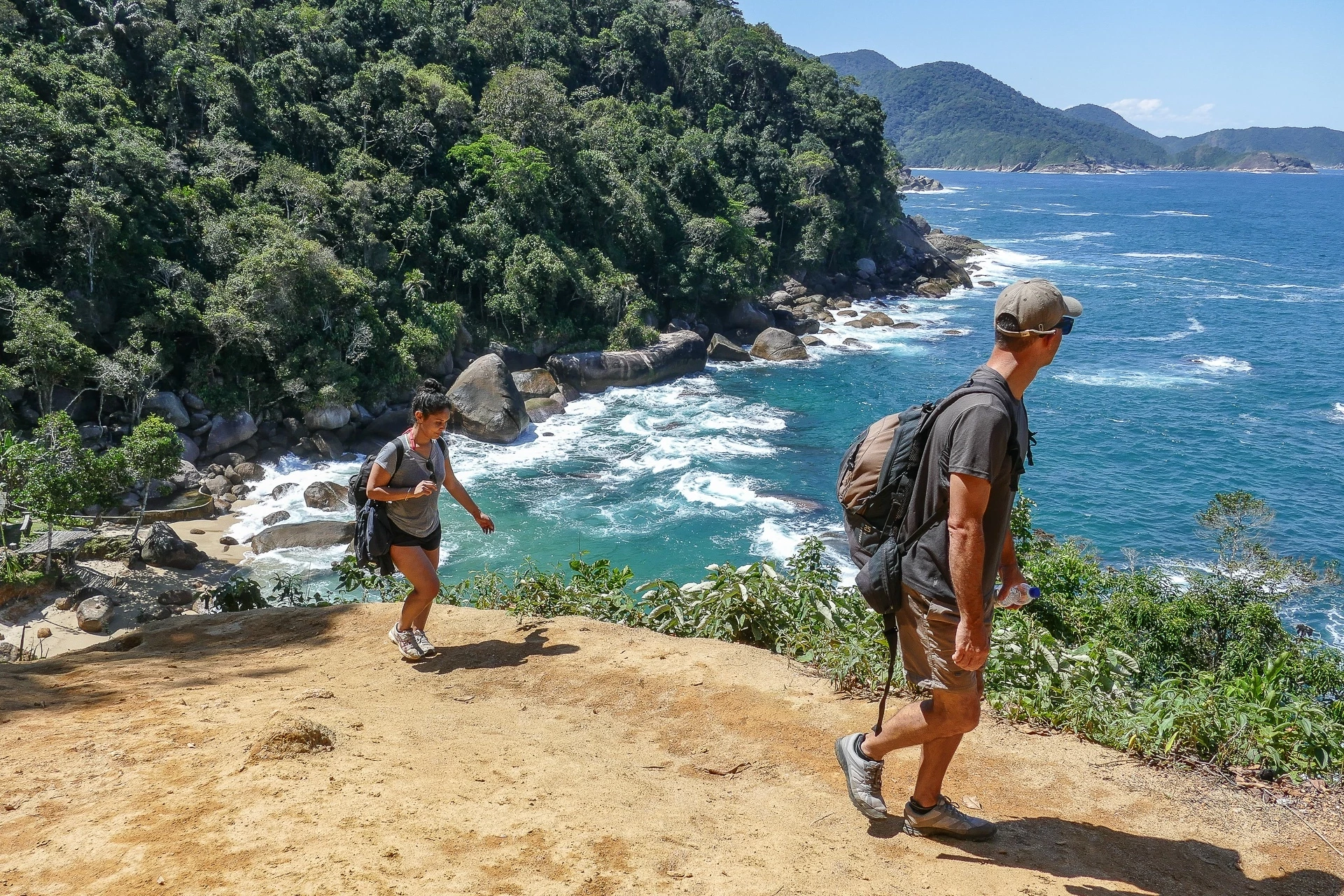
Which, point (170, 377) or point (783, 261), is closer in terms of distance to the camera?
point (170, 377)

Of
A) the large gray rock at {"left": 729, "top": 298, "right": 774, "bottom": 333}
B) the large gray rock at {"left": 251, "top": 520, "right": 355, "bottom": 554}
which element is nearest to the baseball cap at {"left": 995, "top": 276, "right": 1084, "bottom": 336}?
the large gray rock at {"left": 251, "top": 520, "right": 355, "bottom": 554}

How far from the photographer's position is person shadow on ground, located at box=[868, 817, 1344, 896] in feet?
10.3

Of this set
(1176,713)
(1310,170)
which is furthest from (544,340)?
(1310,170)

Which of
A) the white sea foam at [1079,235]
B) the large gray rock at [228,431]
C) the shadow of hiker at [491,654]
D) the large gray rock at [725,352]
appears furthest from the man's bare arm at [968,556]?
the white sea foam at [1079,235]

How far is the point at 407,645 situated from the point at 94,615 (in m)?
10.4

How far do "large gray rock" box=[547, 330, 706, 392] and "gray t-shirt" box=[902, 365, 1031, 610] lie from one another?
2719 centimetres

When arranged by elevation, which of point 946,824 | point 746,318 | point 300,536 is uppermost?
point 946,824

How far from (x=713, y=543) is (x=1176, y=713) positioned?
50.3ft

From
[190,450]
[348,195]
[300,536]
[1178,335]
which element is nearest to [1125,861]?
[300,536]

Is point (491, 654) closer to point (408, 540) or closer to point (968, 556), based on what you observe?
point (408, 540)

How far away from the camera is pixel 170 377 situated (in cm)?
2242

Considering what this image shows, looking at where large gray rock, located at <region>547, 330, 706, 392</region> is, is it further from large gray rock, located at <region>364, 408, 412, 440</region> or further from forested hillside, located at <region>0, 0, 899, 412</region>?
large gray rock, located at <region>364, 408, 412, 440</region>

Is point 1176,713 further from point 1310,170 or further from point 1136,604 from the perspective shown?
point 1310,170

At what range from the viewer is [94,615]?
13.3 meters
